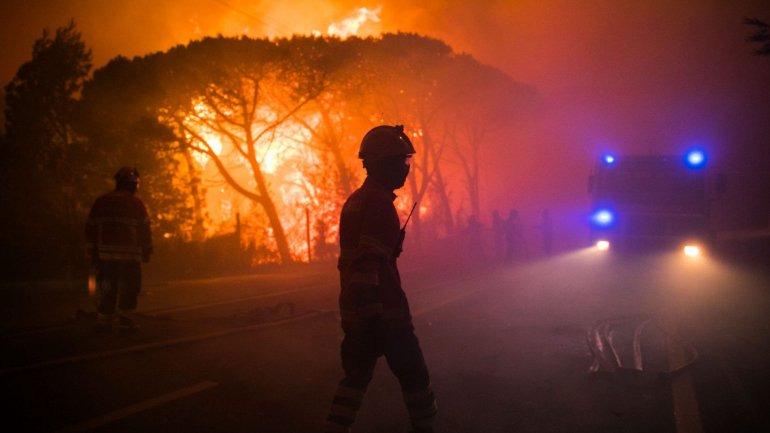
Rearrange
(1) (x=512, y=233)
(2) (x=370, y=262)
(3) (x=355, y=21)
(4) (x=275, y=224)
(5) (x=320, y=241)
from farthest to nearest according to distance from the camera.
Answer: (3) (x=355, y=21)
(5) (x=320, y=241)
(4) (x=275, y=224)
(1) (x=512, y=233)
(2) (x=370, y=262)

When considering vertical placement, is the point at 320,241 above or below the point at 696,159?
below

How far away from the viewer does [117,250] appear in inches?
226

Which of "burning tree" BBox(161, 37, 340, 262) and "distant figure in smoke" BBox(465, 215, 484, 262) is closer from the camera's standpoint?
"burning tree" BBox(161, 37, 340, 262)

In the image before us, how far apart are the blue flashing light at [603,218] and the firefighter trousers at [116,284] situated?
11234 millimetres

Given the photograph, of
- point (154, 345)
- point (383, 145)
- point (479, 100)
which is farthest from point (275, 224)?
point (383, 145)

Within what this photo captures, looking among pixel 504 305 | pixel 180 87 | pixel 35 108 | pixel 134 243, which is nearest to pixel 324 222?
pixel 180 87

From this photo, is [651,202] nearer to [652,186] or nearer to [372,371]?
[652,186]

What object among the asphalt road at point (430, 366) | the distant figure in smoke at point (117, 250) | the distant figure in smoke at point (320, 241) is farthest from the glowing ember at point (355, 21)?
the distant figure in smoke at point (117, 250)

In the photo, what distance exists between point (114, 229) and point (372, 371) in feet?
14.2

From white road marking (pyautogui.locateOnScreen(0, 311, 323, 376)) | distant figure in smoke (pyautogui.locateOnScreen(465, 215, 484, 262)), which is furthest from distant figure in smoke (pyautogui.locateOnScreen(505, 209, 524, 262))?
white road marking (pyautogui.locateOnScreen(0, 311, 323, 376))

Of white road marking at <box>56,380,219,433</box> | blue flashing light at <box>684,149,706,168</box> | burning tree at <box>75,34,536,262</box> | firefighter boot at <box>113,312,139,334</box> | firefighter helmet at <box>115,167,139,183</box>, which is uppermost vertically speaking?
burning tree at <box>75,34,536,262</box>

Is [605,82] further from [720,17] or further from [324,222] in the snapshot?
[324,222]

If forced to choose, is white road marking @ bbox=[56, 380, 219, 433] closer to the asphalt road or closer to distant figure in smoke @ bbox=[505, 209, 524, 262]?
the asphalt road

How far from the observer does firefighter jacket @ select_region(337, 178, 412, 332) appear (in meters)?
2.69
